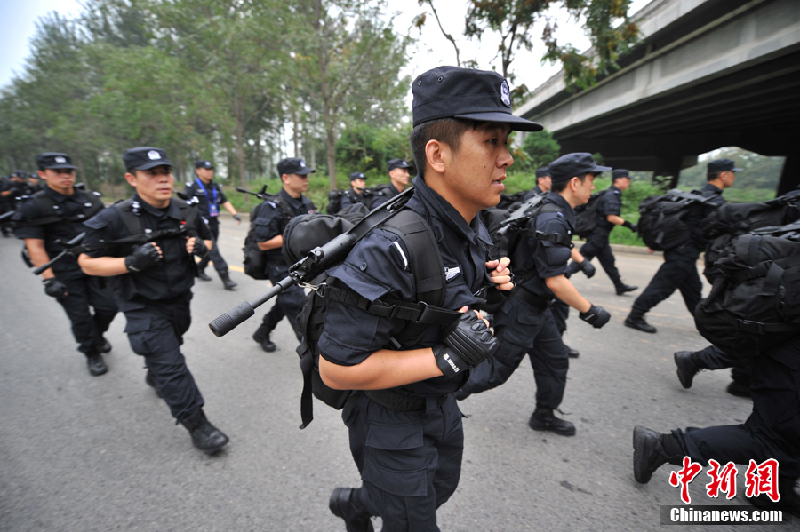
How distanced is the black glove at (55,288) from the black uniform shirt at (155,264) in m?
1.46

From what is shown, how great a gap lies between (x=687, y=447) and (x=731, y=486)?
1.37ft

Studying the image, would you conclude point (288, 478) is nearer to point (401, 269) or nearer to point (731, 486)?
point (401, 269)

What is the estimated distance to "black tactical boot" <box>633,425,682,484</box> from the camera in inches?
88.9

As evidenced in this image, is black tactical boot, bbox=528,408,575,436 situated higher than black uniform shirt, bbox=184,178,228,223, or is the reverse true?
black uniform shirt, bbox=184,178,228,223

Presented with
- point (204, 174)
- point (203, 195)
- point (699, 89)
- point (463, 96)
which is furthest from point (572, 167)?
point (699, 89)

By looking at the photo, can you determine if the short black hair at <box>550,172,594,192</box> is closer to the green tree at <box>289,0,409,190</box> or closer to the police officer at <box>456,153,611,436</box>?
the police officer at <box>456,153,611,436</box>

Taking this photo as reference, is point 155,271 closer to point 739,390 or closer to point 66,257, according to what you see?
point 66,257

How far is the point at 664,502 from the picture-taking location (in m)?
2.29

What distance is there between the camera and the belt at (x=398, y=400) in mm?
1426

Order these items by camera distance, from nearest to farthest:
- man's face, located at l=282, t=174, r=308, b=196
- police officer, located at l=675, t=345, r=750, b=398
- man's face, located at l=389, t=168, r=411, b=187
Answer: police officer, located at l=675, t=345, r=750, b=398 < man's face, located at l=282, t=174, r=308, b=196 < man's face, located at l=389, t=168, r=411, b=187

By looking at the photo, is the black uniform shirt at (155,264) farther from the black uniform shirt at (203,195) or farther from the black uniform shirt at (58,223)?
the black uniform shirt at (203,195)

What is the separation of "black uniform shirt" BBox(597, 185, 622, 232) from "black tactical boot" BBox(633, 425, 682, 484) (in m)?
4.35

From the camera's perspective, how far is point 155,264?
2.69 metres

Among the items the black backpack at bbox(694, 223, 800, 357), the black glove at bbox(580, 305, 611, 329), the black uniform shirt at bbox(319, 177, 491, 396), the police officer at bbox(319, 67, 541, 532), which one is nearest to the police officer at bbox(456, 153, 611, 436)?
the black glove at bbox(580, 305, 611, 329)
